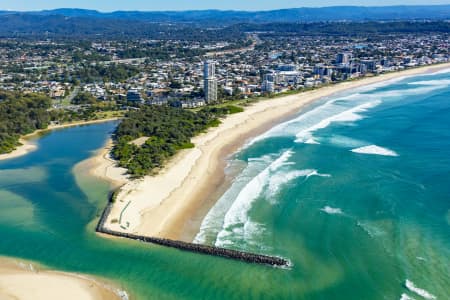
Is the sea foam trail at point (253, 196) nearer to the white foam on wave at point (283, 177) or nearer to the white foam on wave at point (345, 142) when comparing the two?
the white foam on wave at point (283, 177)

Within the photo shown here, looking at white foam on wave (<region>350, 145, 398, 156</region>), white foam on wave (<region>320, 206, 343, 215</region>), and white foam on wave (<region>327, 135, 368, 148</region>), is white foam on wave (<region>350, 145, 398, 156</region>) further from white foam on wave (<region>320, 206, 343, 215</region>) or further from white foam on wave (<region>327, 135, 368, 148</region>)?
white foam on wave (<region>320, 206, 343, 215</region>)

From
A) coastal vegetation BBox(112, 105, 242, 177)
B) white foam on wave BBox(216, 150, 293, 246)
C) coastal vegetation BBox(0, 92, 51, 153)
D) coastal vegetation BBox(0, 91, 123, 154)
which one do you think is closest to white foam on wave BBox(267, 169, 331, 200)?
white foam on wave BBox(216, 150, 293, 246)

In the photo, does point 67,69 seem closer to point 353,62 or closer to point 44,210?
point 353,62

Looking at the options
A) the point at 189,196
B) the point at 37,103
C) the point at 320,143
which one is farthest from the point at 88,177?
the point at 37,103

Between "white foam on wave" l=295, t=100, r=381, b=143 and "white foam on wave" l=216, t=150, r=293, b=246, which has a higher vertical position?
"white foam on wave" l=295, t=100, r=381, b=143

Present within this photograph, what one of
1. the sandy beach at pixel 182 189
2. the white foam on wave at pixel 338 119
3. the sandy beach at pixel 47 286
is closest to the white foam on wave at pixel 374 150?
the white foam on wave at pixel 338 119

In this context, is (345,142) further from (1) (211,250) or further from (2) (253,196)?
(1) (211,250)
